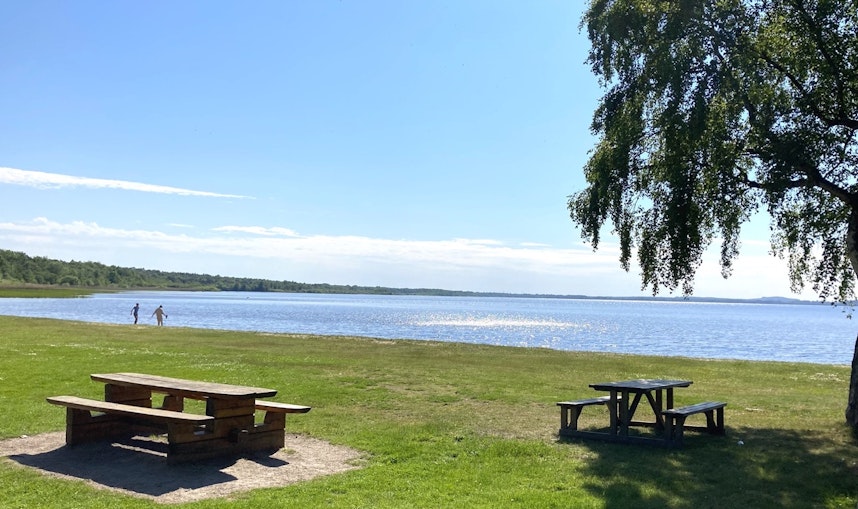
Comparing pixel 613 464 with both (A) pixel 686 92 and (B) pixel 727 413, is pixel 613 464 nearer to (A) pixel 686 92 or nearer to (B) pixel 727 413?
(B) pixel 727 413

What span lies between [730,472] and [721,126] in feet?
19.1

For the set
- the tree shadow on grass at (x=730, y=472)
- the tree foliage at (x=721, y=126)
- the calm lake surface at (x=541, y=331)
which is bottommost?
the calm lake surface at (x=541, y=331)

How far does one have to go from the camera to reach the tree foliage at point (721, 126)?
36.6ft

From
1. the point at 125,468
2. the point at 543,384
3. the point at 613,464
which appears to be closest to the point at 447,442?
the point at 613,464

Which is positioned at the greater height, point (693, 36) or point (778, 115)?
point (693, 36)

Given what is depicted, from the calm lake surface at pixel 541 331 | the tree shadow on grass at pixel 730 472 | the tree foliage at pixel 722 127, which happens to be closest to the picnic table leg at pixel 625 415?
the tree shadow on grass at pixel 730 472

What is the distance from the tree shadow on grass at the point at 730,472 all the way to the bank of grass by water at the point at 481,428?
0.10ft

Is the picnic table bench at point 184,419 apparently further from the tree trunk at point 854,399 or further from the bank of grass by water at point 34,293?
the bank of grass by water at point 34,293

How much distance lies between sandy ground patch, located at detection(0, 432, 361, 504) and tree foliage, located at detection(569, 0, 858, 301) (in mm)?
7476

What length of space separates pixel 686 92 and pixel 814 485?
7028 mm

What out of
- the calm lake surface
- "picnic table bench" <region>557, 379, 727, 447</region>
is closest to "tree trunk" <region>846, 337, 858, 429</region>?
"picnic table bench" <region>557, 379, 727, 447</region>

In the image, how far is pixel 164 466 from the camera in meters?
8.28

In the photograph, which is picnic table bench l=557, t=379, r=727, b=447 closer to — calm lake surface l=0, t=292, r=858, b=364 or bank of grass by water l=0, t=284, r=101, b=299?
calm lake surface l=0, t=292, r=858, b=364

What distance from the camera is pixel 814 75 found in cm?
1159
